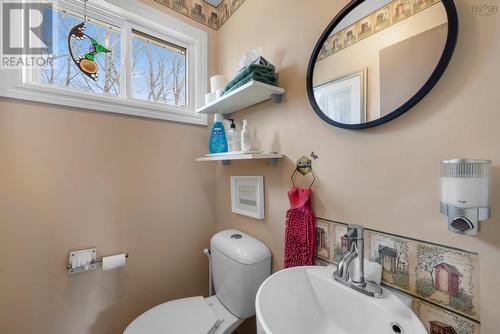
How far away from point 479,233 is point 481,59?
17.8 inches

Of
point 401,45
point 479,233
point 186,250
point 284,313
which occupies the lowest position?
point 186,250

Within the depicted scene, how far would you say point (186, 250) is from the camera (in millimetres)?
1471

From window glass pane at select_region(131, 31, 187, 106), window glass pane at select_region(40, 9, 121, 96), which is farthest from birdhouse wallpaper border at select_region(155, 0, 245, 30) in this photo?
window glass pane at select_region(40, 9, 121, 96)

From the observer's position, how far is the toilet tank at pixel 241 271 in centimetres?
107

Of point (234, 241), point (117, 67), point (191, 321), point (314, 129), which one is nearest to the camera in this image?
point (314, 129)

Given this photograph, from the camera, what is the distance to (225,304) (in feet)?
3.90

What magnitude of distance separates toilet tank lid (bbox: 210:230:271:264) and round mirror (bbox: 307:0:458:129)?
0.75 meters

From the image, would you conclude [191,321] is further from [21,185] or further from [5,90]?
[5,90]

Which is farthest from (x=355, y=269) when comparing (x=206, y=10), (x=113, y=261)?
(x=206, y=10)

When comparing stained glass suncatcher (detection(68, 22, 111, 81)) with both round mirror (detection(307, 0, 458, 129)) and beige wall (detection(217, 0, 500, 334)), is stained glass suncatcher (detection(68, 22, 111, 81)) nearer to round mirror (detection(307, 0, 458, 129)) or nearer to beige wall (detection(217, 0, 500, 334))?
beige wall (detection(217, 0, 500, 334))

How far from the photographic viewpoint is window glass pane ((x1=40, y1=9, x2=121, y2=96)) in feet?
3.76

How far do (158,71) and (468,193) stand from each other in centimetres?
172

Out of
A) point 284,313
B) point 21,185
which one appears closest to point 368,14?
point 284,313

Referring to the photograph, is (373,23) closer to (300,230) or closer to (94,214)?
(300,230)
